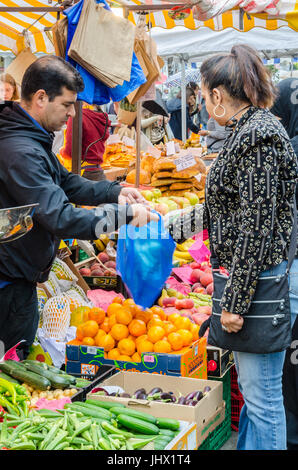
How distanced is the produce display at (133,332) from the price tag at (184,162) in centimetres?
254

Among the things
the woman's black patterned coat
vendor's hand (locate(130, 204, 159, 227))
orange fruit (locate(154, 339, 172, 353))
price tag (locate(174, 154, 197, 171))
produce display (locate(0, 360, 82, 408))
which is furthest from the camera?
price tag (locate(174, 154, 197, 171))

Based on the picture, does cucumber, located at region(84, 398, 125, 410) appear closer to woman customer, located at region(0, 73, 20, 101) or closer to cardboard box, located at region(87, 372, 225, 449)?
cardboard box, located at region(87, 372, 225, 449)

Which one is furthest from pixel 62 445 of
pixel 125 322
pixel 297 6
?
pixel 297 6

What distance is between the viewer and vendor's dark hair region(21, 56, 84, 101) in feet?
8.43

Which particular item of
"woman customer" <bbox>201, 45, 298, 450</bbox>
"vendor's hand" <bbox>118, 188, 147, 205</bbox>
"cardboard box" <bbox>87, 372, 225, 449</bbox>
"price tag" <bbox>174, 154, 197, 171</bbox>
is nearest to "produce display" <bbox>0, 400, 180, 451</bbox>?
"cardboard box" <bbox>87, 372, 225, 449</bbox>

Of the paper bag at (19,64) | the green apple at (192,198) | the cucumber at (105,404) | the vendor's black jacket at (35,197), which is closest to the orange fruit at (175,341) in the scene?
the cucumber at (105,404)

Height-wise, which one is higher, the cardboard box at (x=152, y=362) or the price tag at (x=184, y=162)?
the price tag at (x=184, y=162)


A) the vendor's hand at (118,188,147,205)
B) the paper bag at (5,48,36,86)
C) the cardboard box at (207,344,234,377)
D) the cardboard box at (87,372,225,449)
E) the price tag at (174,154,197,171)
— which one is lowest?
the cardboard box at (207,344,234,377)

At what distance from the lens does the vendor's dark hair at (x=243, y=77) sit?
2258 mm

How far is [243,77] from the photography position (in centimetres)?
226

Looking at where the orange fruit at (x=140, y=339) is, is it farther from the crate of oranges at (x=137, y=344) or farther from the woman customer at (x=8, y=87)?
the woman customer at (x=8, y=87)

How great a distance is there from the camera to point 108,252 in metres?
5.03

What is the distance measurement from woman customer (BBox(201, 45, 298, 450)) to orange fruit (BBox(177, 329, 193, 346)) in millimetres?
667

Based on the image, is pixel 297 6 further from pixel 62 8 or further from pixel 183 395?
pixel 183 395
